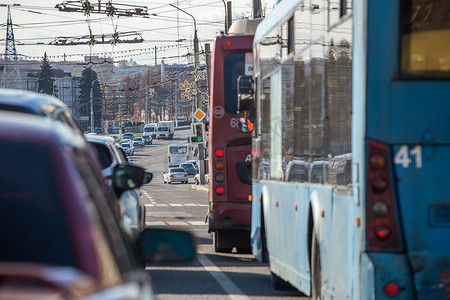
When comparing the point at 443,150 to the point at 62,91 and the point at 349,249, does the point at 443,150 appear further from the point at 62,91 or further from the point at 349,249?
the point at 62,91

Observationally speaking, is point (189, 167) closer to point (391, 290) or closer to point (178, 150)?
point (178, 150)

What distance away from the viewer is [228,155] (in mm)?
16844

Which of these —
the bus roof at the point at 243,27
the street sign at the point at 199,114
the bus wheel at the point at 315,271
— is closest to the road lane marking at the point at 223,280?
the bus wheel at the point at 315,271

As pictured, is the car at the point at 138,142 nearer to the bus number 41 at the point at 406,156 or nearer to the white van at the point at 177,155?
the white van at the point at 177,155

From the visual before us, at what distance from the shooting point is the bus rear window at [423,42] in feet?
22.5

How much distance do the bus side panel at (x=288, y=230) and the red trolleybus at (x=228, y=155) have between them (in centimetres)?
464

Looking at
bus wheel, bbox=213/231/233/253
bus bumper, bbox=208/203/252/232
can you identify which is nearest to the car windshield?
bus wheel, bbox=213/231/233/253

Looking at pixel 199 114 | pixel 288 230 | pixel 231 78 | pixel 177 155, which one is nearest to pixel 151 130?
pixel 177 155

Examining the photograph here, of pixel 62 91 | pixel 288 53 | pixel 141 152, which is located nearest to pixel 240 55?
pixel 288 53

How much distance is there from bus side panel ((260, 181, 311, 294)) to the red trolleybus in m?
4.64

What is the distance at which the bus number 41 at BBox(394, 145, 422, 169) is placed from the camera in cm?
673

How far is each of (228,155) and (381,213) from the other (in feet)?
33.3

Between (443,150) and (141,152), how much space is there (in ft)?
432

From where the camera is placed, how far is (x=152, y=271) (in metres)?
14.3
